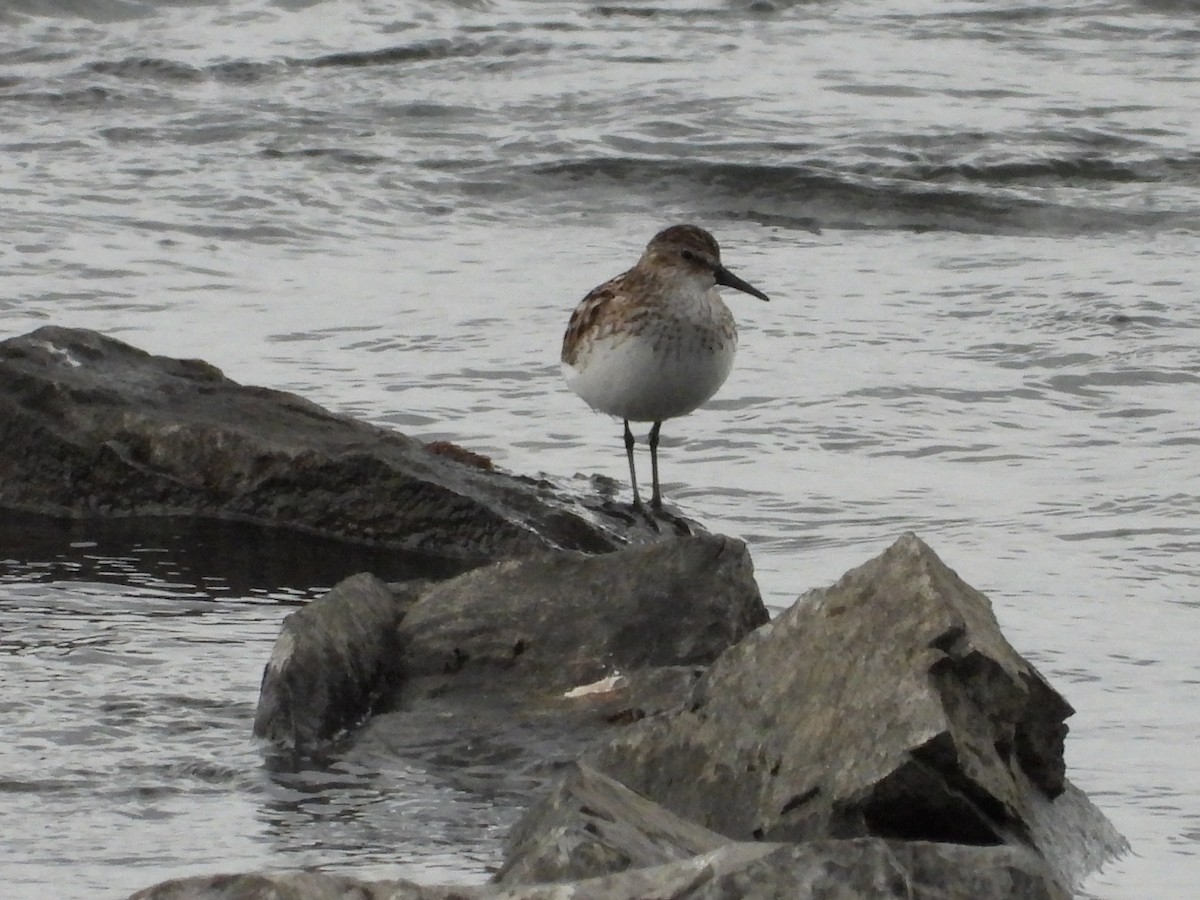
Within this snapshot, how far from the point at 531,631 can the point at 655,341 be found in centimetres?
255

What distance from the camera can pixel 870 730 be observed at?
455cm

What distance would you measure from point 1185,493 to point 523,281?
487cm

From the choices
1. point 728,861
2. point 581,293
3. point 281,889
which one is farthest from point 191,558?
point 581,293

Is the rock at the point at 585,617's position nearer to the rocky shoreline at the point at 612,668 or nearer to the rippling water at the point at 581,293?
the rocky shoreline at the point at 612,668

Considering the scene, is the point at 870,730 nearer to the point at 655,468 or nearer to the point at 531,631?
the point at 531,631

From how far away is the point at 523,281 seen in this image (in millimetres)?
12578

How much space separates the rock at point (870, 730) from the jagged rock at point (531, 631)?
78cm

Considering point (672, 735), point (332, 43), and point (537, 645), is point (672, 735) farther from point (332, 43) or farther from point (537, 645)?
point (332, 43)

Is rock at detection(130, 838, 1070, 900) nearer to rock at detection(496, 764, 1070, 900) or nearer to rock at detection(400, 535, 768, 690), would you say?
rock at detection(496, 764, 1070, 900)

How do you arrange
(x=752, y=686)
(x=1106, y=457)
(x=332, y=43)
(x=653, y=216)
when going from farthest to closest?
1. (x=332, y=43)
2. (x=653, y=216)
3. (x=1106, y=457)
4. (x=752, y=686)

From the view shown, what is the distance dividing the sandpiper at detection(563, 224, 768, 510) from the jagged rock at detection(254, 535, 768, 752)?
227 cm

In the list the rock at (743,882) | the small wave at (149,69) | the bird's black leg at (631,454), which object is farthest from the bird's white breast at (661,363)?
the small wave at (149,69)

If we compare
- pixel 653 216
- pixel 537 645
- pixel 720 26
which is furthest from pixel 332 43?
pixel 537 645

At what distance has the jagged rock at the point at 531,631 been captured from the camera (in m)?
5.68
